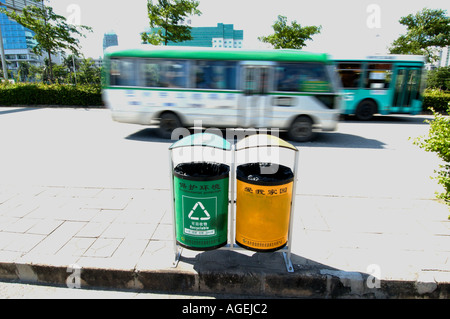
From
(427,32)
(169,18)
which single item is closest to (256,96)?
(169,18)

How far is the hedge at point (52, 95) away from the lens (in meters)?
18.3

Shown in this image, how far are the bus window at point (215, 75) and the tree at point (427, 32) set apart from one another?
69.8 feet

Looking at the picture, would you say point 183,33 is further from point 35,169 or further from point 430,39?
point 430,39

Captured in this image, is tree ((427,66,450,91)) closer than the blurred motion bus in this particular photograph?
No

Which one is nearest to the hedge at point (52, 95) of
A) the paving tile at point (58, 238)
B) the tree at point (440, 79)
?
the paving tile at point (58, 238)

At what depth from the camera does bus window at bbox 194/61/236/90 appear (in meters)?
8.63

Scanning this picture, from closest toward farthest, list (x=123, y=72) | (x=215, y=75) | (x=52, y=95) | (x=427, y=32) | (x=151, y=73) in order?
(x=215, y=75)
(x=151, y=73)
(x=123, y=72)
(x=52, y=95)
(x=427, y=32)

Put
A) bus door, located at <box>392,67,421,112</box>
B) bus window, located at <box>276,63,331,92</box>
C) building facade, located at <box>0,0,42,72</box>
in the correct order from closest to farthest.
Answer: bus window, located at <box>276,63,331,92</box> < bus door, located at <box>392,67,421,112</box> < building facade, located at <box>0,0,42,72</box>

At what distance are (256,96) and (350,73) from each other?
6402 mm

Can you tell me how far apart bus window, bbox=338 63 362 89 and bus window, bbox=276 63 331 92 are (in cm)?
505

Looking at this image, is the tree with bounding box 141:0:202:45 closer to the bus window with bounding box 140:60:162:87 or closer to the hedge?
the hedge

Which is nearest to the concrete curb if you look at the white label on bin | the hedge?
the white label on bin

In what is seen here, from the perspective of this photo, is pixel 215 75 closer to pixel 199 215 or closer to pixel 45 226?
pixel 45 226

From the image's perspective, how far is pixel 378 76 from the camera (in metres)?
12.5
